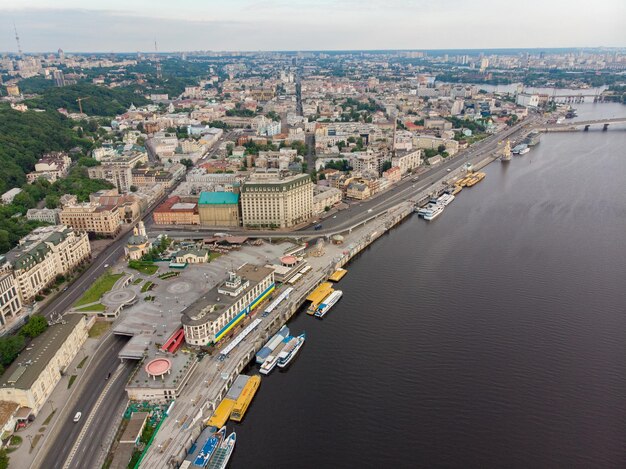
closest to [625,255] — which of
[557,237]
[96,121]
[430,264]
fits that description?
[557,237]

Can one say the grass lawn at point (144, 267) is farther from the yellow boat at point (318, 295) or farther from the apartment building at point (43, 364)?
the yellow boat at point (318, 295)

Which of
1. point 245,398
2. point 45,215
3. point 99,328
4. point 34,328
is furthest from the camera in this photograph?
point 45,215

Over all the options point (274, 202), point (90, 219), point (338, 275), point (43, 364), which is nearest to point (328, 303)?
point (338, 275)

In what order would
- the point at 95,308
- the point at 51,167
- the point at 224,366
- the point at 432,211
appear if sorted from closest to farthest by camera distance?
the point at 224,366
the point at 95,308
the point at 432,211
the point at 51,167

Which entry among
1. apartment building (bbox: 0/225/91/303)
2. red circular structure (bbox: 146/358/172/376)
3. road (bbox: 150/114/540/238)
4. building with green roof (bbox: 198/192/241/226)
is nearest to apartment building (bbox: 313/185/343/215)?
road (bbox: 150/114/540/238)

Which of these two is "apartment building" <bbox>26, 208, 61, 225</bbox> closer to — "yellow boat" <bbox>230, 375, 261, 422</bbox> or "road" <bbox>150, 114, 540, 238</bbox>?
"road" <bbox>150, 114, 540, 238</bbox>

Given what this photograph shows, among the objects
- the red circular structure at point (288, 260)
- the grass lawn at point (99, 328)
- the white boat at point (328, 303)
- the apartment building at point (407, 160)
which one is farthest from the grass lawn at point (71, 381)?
the apartment building at point (407, 160)

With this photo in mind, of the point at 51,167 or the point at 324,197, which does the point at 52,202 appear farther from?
the point at 324,197

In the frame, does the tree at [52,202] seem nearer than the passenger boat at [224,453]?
No
